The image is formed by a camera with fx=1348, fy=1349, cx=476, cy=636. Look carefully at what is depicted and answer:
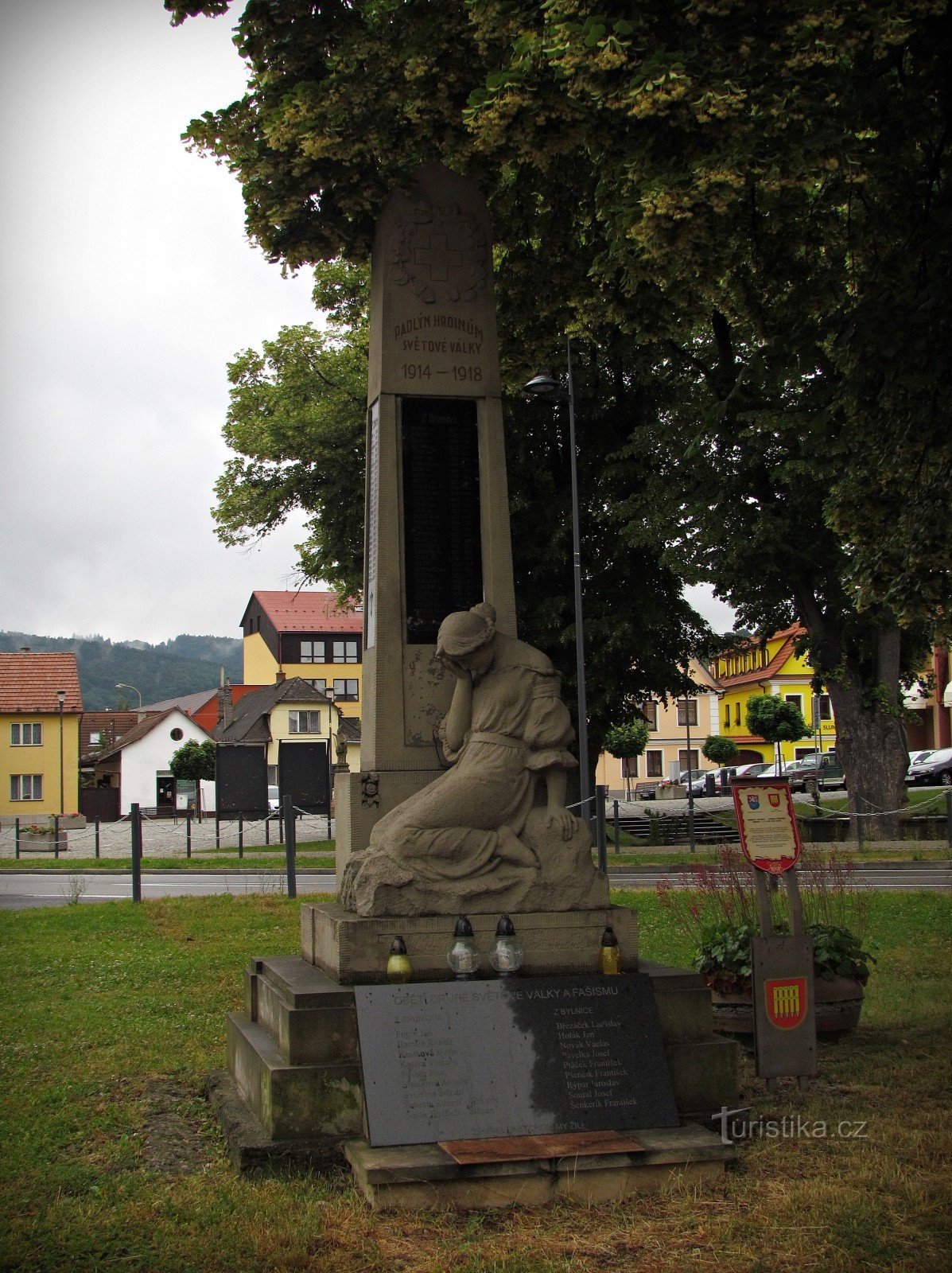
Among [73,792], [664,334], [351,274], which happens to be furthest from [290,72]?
[73,792]

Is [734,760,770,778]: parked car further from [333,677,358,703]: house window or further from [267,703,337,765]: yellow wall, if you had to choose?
[333,677,358,703]: house window

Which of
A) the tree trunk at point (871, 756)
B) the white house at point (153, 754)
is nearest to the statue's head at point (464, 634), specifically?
the tree trunk at point (871, 756)

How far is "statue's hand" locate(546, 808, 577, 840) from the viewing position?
7281 millimetres

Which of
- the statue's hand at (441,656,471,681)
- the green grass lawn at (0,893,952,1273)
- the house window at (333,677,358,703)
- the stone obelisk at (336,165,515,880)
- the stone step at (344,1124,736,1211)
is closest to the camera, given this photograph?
the green grass lawn at (0,893,952,1273)

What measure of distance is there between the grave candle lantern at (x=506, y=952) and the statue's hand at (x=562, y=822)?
0.70 metres

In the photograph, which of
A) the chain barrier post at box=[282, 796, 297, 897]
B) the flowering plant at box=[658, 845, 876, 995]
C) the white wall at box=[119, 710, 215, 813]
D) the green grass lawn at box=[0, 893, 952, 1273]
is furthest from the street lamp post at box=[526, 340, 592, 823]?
the white wall at box=[119, 710, 215, 813]

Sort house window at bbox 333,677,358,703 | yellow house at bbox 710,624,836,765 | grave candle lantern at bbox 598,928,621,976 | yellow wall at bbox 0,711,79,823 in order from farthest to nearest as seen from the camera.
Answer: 1. house window at bbox 333,677,358,703
2. yellow house at bbox 710,624,836,765
3. yellow wall at bbox 0,711,79,823
4. grave candle lantern at bbox 598,928,621,976

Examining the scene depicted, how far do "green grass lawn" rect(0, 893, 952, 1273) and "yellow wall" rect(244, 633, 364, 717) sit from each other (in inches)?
2689

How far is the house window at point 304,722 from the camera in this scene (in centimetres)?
7025

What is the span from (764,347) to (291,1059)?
5.67 metres

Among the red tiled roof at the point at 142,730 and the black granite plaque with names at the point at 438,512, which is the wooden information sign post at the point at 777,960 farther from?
the red tiled roof at the point at 142,730

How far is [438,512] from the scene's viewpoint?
27.3ft

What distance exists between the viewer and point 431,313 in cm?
852

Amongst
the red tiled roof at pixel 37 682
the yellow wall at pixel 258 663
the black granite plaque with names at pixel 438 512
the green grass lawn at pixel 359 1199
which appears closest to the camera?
the green grass lawn at pixel 359 1199
